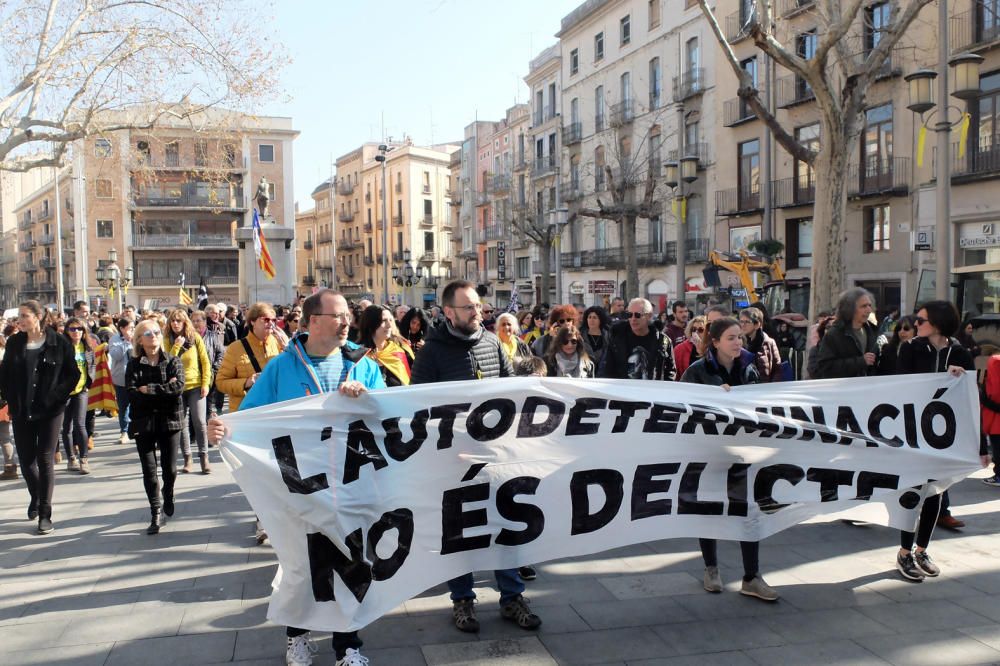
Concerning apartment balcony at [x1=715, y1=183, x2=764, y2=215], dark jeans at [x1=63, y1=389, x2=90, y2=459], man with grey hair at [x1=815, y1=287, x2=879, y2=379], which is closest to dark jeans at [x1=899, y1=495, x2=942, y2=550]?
man with grey hair at [x1=815, y1=287, x2=879, y2=379]

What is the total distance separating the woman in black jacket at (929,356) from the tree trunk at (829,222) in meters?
9.74

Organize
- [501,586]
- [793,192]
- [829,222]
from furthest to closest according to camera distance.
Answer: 1. [793,192]
2. [829,222]
3. [501,586]

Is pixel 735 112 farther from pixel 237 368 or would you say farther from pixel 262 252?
pixel 237 368

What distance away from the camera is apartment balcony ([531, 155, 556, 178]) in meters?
47.8

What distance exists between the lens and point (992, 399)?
285 inches

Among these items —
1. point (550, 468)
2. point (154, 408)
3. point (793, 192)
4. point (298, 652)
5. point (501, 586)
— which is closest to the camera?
point (298, 652)

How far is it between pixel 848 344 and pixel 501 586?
3.40 meters

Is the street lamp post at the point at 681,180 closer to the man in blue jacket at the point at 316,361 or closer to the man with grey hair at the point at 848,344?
the man with grey hair at the point at 848,344

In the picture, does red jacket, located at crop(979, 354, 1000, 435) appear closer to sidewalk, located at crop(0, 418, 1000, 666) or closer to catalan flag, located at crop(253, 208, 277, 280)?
sidewalk, located at crop(0, 418, 1000, 666)

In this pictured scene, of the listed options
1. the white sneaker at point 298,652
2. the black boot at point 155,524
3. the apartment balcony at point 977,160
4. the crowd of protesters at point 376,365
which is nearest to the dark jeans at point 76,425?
the crowd of protesters at point 376,365

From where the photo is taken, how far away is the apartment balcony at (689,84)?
3422cm

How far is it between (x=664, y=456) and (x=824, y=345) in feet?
8.11

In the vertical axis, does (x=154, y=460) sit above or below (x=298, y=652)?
A: above

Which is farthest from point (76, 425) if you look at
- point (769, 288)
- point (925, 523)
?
point (769, 288)
